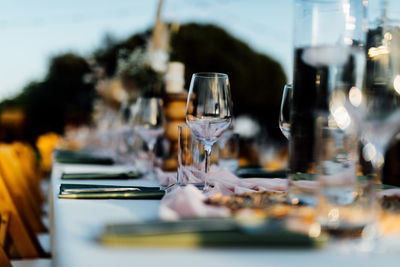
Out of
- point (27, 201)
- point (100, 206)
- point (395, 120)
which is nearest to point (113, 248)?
point (100, 206)

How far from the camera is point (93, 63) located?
4.62 m

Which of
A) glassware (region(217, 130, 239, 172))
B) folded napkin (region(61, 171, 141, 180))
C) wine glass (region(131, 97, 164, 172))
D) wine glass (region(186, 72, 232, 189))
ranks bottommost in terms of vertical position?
folded napkin (region(61, 171, 141, 180))

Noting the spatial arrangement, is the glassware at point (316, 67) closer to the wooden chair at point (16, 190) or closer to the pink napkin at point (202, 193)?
the pink napkin at point (202, 193)

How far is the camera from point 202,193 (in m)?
1.04

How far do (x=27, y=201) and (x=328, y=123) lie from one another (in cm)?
205

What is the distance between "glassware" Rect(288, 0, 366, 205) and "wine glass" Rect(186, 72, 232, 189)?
0.22 m

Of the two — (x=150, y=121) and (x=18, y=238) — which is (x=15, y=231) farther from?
(x=150, y=121)

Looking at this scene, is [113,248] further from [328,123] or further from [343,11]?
[343,11]

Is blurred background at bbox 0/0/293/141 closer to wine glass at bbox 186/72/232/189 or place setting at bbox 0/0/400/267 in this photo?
A: place setting at bbox 0/0/400/267

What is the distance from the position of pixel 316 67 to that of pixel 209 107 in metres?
0.33

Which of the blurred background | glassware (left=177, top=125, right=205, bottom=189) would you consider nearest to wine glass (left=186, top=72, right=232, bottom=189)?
glassware (left=177, top=125, right=205, bottom=189)

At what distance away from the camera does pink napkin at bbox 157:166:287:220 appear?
0.73 meters

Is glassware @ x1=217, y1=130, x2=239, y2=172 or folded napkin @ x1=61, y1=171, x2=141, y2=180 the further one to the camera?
glassware @ x1=217, y1=130, x2=239, y2=172

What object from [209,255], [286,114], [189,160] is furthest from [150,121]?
[209,255]
